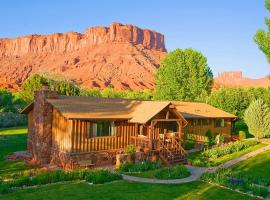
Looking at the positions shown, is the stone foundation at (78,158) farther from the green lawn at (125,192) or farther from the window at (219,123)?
the window at (219,123)

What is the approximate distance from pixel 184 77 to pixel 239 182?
141 ft

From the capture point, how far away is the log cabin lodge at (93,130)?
81.1 feet

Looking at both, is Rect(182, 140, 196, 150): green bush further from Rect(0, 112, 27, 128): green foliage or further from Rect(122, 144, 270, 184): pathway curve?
Rect(0, 112, 27, 128): green foliage

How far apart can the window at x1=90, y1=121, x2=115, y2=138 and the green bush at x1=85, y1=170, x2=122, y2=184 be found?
20.5 ft

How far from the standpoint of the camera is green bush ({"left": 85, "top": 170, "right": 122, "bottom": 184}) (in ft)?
61.3

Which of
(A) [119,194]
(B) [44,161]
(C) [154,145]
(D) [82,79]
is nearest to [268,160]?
(C) [154,145]

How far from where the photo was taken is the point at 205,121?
37.4 meters

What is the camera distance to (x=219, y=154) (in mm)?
29688

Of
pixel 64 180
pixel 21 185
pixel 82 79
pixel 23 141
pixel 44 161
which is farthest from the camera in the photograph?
pixel 82 79

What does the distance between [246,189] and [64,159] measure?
43.7 ft

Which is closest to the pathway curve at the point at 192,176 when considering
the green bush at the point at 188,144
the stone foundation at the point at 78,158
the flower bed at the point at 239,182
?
the flower bed at the point at 239,182

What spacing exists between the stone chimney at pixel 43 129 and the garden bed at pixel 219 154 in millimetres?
11932

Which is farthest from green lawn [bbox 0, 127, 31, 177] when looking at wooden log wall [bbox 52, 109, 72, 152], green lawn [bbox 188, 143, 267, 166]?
green lawn [bbox 188, 143, 267, 166]

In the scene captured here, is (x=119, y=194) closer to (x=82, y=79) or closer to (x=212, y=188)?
(x=212, y=188)
